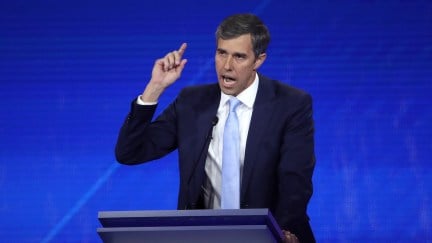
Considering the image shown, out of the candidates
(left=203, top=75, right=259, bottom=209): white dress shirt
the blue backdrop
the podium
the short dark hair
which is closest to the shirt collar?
(left=203, top=75, right=259, bottom=209): white dress shirt

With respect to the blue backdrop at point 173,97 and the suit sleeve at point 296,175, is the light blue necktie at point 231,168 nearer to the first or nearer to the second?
the suit sleeve at point 296,175

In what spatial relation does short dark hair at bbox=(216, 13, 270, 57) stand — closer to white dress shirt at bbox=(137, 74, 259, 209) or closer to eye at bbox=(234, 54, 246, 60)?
eye at bbox=(234, 54, 246, 60)

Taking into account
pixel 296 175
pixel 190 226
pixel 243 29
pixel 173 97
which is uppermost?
pixel 173 97

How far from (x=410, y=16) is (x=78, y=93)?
142cm

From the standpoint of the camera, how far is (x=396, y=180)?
3.75 metres

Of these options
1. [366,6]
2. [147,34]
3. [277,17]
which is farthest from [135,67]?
[366,6]

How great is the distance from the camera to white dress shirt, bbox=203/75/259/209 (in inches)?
105

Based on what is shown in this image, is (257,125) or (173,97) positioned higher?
(173,97)

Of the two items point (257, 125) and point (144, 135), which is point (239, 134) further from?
point (144, 135)

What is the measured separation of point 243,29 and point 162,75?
27 cm

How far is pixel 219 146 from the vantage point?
2.69 m

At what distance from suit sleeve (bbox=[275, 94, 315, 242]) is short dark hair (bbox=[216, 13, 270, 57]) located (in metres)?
0.23

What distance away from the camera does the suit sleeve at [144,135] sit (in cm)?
260

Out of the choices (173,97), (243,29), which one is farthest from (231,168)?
(173,97)
